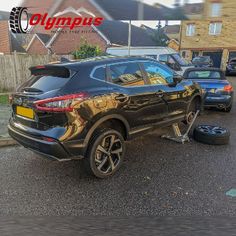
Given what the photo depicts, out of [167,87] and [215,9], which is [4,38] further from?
[215,9]

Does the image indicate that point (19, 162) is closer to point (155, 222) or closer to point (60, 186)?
point (60, 186)

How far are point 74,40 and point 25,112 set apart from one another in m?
21.9

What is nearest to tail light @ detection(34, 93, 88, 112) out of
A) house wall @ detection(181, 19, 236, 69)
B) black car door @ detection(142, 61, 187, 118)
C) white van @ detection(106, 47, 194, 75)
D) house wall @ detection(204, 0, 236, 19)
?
black car door @ detection(142, 61, 187, 118)

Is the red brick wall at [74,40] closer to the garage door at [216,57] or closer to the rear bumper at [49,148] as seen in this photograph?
the garage door at [216,57]

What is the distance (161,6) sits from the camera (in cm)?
187

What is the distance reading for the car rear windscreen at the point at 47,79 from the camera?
3407 millimetres

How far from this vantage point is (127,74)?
161 inches

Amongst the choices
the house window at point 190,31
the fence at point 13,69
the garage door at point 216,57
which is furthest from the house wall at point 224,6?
the house window at point 190,31

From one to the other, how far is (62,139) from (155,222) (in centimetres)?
153

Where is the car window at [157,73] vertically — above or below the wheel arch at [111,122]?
above

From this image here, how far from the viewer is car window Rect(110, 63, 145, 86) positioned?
3883mm

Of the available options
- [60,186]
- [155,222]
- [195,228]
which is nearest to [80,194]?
[60,186]

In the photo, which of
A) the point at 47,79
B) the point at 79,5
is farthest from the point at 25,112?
the point at 79,5

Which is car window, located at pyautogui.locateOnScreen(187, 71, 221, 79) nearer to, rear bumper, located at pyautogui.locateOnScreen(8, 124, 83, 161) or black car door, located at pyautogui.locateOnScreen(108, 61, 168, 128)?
black car door, located at pyautogui.locateOnScreen(108, 61, 168, 128)
